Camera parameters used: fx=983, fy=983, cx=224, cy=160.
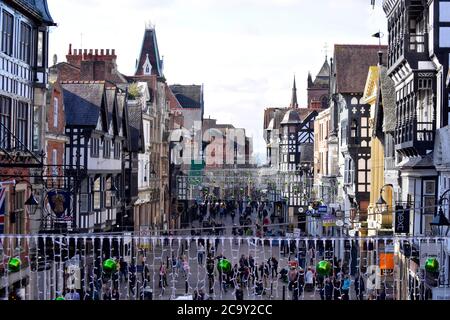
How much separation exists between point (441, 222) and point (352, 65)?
40106 millimetres

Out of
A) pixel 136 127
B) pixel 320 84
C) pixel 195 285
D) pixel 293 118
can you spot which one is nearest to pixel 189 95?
pixel 320 84

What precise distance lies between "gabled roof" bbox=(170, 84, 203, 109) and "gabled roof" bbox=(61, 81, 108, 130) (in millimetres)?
101484

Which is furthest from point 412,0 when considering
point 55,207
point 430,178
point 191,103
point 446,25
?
point 191,103

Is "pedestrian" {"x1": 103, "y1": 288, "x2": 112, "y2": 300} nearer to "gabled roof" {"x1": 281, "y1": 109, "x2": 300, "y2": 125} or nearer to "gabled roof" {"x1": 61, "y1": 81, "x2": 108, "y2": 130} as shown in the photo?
"gabled roof" {"x1": 61, "y1": 81, "x2": 108, "y2": 130}

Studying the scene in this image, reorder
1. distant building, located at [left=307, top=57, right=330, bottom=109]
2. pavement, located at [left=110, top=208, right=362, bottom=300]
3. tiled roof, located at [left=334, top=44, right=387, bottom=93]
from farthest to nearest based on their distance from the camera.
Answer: distant building, located at [left=307, top=57, right=330, bottom=109], tiled roof, located at [left=334, top=44, right=387, bottom=93], pavement, located at [left=110, top=208, right=362, bottom=300]

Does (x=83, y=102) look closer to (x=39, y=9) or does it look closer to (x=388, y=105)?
(x=39, y=9)

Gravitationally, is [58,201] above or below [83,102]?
below

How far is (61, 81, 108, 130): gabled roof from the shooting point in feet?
150

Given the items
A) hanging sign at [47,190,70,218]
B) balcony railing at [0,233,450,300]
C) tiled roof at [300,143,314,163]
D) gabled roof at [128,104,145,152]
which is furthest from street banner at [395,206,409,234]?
tiled roof at [300,143,314,163]

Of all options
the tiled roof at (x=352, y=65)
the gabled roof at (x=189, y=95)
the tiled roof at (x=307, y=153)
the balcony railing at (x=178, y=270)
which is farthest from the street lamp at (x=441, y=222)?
the gabled roof at (x=189, y=95)

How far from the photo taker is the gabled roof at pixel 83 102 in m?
45.7

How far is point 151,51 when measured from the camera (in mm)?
118938

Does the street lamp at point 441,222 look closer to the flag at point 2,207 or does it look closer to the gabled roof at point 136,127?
the flag at point 2,207

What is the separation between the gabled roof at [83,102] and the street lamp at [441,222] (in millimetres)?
18812
